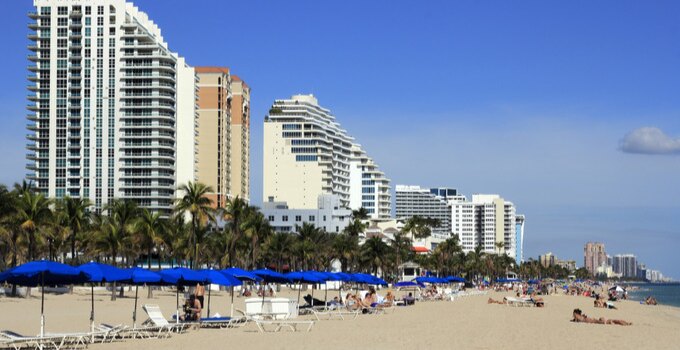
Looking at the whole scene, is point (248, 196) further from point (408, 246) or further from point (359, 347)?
point (359, 347)

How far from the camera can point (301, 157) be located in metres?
170

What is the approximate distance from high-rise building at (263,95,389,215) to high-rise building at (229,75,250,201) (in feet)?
15.1

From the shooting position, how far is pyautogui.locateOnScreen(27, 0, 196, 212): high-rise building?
402ft

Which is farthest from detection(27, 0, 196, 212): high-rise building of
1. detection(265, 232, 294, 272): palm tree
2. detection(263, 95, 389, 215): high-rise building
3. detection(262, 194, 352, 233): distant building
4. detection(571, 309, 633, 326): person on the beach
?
detection(571, 309, 633, 326): person on the beach

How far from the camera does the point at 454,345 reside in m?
25.6

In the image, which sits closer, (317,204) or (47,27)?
(47,27)

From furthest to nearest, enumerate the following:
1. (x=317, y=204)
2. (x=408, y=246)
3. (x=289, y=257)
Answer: (x=317, y=204), (x=408, y=246), (x=289, y=257)

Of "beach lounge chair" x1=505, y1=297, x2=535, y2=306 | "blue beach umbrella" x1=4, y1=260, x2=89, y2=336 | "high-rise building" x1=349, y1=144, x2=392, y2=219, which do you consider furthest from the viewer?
"high-rise building" x1=349, y1=144, x2=392, y2=219

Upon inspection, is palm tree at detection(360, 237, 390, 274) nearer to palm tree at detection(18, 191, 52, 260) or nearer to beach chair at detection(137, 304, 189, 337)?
palm tree at detection(18, 191, 52, 260)

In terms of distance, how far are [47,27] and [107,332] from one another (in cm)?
10513

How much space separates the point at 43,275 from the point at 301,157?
147 meters

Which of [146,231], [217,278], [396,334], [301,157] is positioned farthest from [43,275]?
[301,157]

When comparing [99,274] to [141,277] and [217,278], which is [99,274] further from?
[217,278]

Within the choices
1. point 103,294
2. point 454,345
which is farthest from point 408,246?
point 454,345
